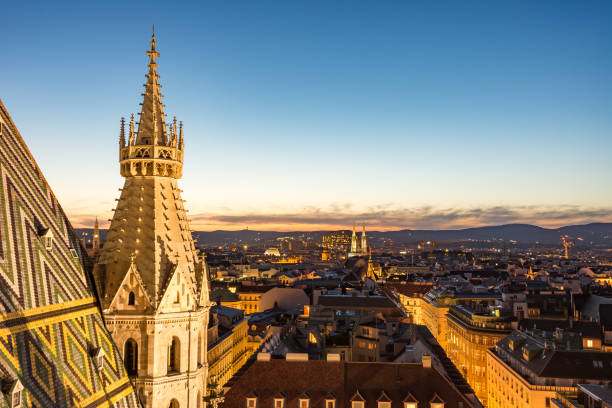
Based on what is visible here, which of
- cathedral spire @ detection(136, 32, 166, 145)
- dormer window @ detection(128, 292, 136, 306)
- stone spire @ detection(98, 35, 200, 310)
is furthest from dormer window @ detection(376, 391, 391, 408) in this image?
cathedral spire @ detection(136, 32, 166, 145)

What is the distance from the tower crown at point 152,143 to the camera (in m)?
25.9

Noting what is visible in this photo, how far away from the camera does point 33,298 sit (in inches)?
741

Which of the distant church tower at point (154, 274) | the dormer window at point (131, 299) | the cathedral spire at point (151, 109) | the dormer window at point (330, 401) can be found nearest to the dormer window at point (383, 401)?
the dormer window at point (330, 401)

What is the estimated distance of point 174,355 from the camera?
2547 cm

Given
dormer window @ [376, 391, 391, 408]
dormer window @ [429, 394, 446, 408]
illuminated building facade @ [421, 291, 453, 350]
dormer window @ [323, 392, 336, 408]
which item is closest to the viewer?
dormer window @ [429, 394, 446, 408]

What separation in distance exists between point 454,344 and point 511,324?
18068 mm

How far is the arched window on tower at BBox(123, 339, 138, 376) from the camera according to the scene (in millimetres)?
24266

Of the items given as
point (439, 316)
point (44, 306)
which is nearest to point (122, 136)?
point (44, 306)

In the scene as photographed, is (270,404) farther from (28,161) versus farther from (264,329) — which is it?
(264,329)

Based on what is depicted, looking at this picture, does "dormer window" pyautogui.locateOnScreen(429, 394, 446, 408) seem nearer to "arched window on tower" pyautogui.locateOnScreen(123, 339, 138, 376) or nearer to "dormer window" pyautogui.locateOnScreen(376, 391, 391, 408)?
"dormer window" pyautogui.locateOnScreen(376, 391, 391, 408)

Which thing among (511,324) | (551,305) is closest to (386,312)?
(511,324)

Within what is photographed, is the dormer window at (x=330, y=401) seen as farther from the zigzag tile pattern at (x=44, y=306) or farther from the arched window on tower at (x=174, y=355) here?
the zigzag tile pattern at (x=44, y=306)

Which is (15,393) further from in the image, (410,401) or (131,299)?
(410,401)

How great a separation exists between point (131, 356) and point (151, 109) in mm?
11412
